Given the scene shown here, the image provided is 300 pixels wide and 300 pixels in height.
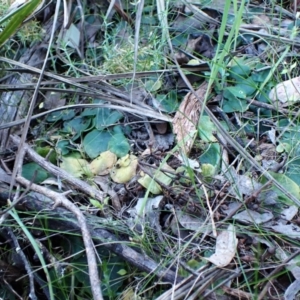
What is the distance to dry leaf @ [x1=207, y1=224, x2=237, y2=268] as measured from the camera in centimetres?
116

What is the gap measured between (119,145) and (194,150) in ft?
0.69

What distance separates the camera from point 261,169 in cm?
130

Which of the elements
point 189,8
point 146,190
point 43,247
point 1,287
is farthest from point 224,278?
point 189,8

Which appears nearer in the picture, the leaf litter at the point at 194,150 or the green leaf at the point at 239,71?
the leaf litter at the point at 194,150

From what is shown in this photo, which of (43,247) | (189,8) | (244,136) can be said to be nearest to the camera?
(43,247)

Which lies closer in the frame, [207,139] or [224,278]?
[224,278]

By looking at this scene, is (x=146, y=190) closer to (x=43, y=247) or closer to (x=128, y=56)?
(x=43, y=247)

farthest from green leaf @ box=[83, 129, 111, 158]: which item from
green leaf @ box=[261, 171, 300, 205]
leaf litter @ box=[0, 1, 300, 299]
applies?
green leaf @ box=[261, 171, 300, 205]

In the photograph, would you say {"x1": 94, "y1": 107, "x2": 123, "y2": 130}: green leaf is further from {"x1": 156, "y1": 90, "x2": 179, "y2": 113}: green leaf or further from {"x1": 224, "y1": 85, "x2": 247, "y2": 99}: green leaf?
{"x1": 224, "y1": 85, "x2": 247, "y2": 99}: green leaf

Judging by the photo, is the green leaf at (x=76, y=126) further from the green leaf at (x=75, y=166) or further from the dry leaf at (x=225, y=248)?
the dry leaf at (x=225, y=248)

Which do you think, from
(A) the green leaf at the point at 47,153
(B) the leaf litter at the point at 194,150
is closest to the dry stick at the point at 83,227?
(B) the leaf litter at the point at 194,150

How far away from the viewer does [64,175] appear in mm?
1379

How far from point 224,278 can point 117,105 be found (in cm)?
61

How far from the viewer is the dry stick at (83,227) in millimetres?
1115
